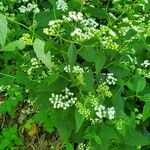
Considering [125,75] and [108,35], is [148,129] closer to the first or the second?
[125,75]

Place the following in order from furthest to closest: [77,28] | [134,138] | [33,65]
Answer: [33,65] → [134,138] → [77,28]

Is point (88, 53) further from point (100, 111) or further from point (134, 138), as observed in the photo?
point (134, 138)

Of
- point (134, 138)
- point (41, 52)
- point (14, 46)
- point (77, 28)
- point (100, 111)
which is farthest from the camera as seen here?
point (134, 138)

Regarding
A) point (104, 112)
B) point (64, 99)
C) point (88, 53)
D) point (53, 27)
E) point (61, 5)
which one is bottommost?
point (104, 112)

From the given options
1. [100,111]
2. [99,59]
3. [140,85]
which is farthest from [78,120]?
[140,85]

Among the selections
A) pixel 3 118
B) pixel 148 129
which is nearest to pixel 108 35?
pixel 148 129

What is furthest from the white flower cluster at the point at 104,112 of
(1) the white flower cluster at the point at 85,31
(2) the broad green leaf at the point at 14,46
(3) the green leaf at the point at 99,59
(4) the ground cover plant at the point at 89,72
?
(2) the broad green leaf at the point at 14,46
